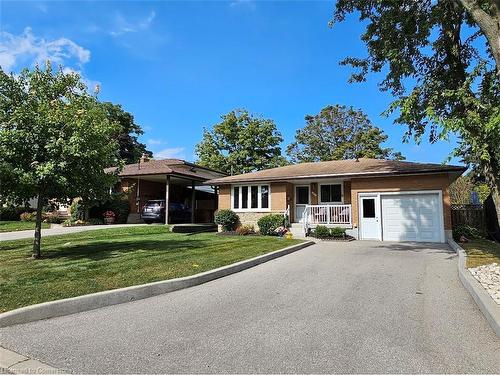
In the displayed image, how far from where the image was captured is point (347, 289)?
7254mm

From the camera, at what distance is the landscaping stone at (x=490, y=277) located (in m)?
6.03

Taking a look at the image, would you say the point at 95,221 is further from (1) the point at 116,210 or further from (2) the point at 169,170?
(2) the point at 169,170

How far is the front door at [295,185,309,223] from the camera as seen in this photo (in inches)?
815

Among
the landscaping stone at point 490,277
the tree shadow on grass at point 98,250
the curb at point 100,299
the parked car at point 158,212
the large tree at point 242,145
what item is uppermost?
the large tree at point 242,145

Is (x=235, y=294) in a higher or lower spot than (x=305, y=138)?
lower

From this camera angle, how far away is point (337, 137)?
4116cm

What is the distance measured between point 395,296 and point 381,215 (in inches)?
448

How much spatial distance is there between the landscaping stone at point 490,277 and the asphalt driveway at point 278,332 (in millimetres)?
372

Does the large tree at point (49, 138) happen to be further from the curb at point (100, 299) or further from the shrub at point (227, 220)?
the shrub at point (227, 220)

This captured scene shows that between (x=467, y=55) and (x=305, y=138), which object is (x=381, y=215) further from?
(x=305, y=138)

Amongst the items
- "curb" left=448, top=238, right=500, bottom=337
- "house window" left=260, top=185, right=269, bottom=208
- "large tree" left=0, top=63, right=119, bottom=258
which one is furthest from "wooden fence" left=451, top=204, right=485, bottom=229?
"large tree" left=0, top=63, right=119, bottom=258

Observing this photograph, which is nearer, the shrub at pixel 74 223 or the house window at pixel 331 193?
the house window at pixel 331 193

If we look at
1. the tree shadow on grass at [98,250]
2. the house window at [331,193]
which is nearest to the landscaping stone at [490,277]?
the tree shadow on grass at [98,250]

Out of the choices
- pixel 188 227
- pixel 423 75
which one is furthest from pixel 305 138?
pixel 423 75
